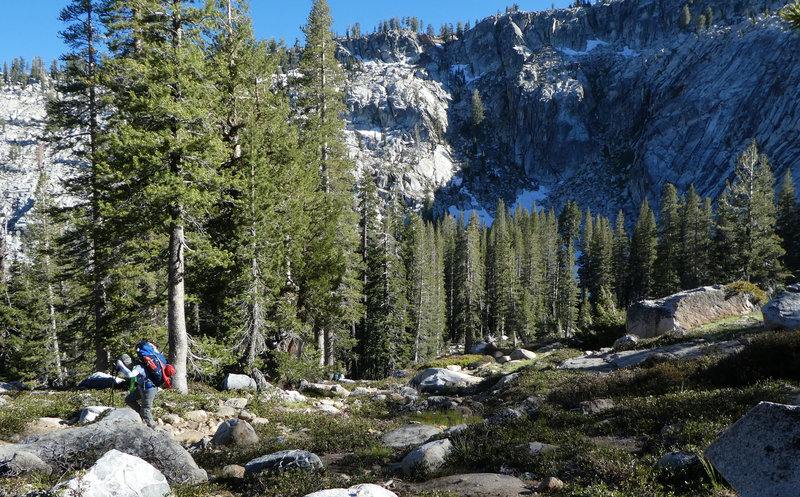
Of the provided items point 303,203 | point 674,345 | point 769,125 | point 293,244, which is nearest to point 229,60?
point 303,203

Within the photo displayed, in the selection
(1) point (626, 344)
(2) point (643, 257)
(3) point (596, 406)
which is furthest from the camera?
(2) point (643, 257)

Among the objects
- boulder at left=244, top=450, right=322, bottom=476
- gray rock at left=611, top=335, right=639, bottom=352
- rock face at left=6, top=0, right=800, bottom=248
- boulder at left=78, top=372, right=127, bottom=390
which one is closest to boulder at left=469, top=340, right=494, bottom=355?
gray rock at left=611, top=335, right=639, bottom=352

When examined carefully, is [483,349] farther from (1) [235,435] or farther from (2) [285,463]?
(2) [285,463]

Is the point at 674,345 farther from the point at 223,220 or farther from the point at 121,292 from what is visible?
the point at 121,292

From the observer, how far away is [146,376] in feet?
29.9

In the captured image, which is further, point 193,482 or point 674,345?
point 674,345

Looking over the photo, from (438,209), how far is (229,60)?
153663 millimetres

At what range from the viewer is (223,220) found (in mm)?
15875

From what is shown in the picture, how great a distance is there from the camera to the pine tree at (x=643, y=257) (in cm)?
6806

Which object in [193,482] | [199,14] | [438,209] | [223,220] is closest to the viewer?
[193,482]

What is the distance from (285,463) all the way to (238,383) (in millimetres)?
9386

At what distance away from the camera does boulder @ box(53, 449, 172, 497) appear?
177 inches

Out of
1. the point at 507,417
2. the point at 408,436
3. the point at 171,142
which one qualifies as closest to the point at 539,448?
the point at 507,417

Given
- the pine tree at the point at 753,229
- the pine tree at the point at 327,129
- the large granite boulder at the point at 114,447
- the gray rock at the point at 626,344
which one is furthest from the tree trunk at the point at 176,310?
the pine tree at the point at 753,229
